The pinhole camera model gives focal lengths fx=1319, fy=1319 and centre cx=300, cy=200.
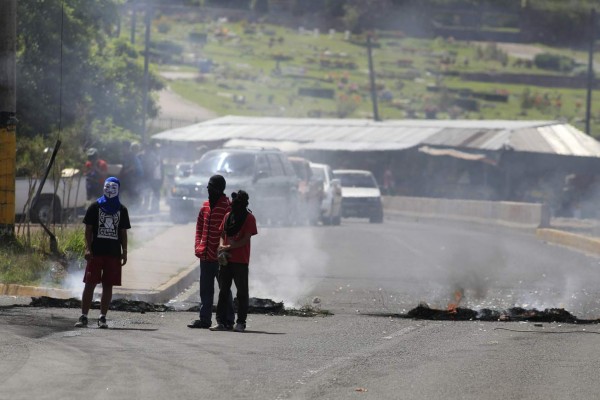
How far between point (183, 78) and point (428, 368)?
327 feet

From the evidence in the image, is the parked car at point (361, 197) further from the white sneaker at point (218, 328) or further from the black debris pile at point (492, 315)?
the white sneaker at point (218, 328)

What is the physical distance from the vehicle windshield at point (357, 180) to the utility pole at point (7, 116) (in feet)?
93.9

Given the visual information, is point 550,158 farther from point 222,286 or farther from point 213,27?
point 213,27

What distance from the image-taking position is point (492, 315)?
16406 millimetres

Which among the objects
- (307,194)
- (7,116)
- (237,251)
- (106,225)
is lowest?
(307,194)

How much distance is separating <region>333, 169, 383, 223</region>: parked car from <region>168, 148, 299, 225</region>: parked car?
8.80m

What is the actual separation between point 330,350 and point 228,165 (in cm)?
2252

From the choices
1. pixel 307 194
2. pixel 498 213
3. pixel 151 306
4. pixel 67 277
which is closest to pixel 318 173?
pixel 307 194

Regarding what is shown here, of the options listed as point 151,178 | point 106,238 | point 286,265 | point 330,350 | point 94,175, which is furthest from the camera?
point 151,178

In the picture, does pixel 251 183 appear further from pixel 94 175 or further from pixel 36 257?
pixel 36 257

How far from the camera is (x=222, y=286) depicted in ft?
47.9

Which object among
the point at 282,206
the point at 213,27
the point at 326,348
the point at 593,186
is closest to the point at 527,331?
the point at 326,348

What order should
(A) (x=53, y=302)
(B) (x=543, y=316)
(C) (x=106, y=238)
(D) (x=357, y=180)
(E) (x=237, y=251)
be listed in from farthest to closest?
(D) (x=357, y=180) → (B) (x=543, y=316) → (A) (x=53, y=302) → (E) (x=237, y=251) → (C) (x=106, y=238)

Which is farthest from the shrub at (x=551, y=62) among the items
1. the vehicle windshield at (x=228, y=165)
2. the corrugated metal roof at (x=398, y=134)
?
the vehicle windshield at (x=228, y=165)
